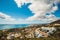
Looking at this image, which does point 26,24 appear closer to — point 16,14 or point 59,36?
point 16,14

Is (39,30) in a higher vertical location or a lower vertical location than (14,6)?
lower

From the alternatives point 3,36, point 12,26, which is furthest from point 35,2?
point 3,36

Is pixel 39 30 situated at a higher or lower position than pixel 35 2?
lower

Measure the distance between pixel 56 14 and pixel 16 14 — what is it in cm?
126

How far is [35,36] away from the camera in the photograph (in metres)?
5.03

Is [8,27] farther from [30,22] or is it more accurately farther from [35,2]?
[35,2]

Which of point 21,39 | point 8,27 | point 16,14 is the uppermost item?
point 16,14

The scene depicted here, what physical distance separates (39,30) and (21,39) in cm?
62

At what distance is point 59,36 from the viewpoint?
5043 mm

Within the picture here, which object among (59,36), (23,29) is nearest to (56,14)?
(59,36)

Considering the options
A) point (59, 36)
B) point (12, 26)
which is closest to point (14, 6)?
point (12, 26)

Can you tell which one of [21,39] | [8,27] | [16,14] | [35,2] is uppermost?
[35,2]

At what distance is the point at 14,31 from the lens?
5.09 metres

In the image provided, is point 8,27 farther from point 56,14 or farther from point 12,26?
point 56,14
